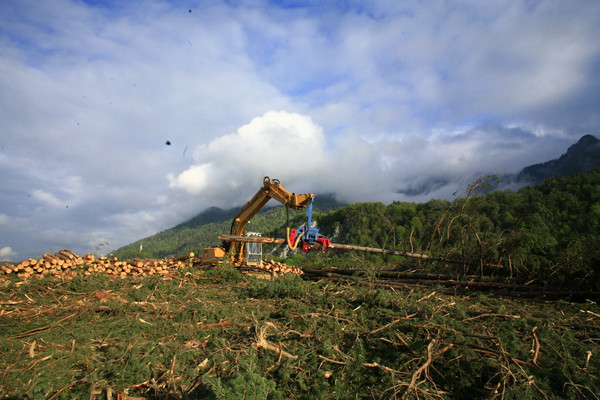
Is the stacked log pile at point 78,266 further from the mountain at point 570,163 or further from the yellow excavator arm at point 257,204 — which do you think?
the mountain at point 570,163

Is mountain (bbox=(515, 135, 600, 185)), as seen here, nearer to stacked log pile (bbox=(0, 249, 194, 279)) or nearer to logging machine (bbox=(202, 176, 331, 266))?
logging machine (bbox=(202, 176, 331, 266))

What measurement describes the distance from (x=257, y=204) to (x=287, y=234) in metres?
3.06

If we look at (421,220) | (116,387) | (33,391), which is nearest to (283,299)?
(116,387)

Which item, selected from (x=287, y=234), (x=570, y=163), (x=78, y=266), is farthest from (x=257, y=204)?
(x=570, y=163)

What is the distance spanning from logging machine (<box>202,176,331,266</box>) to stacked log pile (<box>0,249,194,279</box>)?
5.11ft

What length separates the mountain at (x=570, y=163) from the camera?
91812mm

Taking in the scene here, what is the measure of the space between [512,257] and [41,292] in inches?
414

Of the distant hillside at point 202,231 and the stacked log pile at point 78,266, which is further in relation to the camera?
the distant hillside at point 202,231

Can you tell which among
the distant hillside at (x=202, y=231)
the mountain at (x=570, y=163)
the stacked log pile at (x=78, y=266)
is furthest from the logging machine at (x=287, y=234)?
the mountain at (x=570, y=163)

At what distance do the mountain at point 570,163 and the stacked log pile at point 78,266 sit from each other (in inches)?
4266

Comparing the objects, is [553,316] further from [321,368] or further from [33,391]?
[33,391]

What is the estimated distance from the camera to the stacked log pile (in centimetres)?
794

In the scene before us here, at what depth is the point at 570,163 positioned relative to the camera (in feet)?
329

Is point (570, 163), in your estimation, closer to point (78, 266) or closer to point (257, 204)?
point (257, 204)
